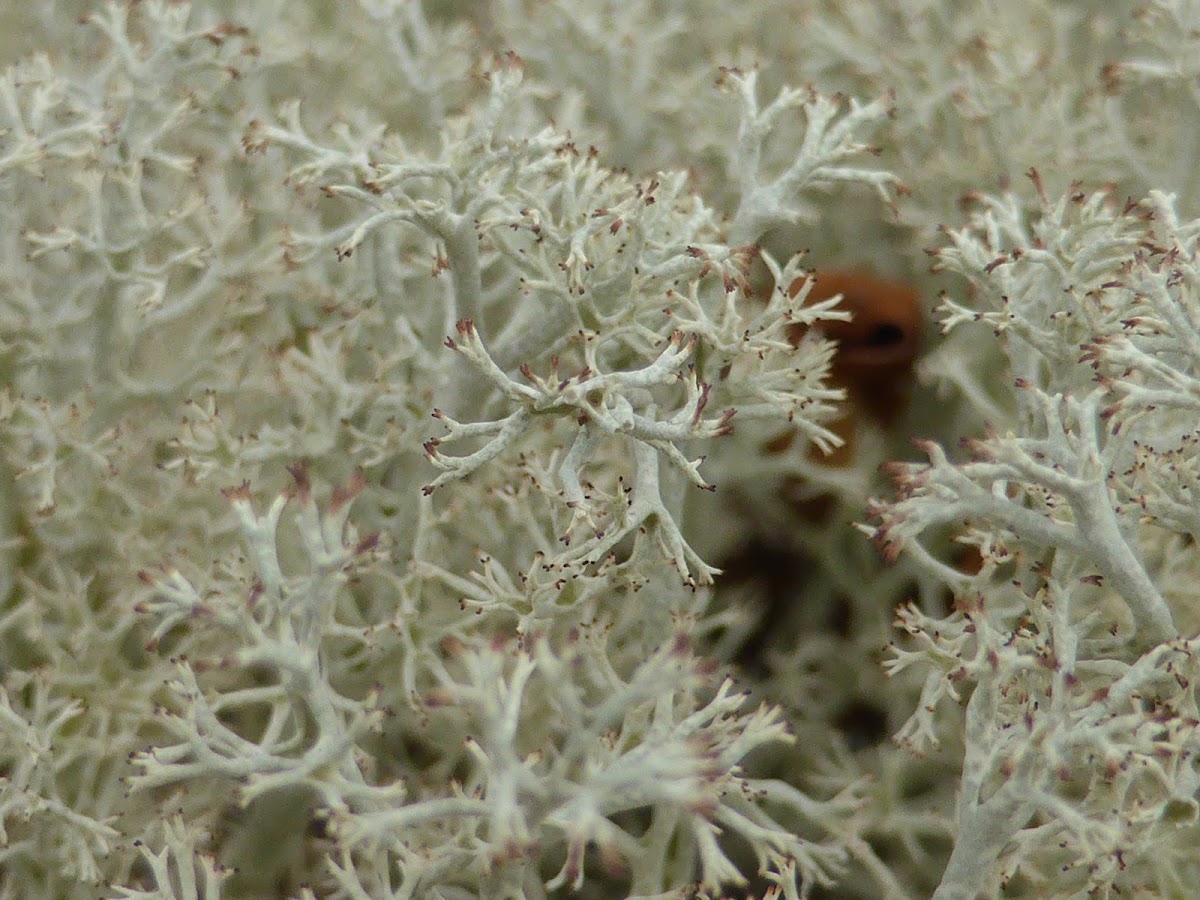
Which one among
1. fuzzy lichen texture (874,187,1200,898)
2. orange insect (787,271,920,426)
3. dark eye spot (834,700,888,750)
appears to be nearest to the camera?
fuzzy lichen texture (874,187,1200,898)

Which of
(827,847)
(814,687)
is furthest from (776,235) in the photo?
(827,847)

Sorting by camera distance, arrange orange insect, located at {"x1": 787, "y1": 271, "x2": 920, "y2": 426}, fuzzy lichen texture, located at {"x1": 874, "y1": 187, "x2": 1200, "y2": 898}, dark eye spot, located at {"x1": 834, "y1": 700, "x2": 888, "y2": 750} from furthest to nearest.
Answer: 1. orange insect, located at {"x1": 787, "y1": 271, "x2": 920, "y2": 426}
2. dark eye spot, located at {"x1": 834, "y1": 700, "x2": 888, "y2": 750}
3. fuzzy lichen texture, located at {"x1": 874, "y1": 187, "x2": 1200, "y2": 898}

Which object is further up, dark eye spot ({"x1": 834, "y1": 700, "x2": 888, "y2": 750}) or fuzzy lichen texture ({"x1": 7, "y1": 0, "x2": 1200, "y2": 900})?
fuzzy lichen texture ({"x1": 7, "y1": 0, "x2": 1200, "y2": 900})

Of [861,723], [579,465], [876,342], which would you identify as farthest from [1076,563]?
[876,342]

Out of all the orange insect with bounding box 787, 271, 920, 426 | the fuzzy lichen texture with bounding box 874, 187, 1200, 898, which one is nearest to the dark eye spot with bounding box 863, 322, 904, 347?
the orange insect with bounding box 787, 271, 920, 426

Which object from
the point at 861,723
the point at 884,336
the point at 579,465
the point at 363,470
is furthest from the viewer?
the point at 884,336

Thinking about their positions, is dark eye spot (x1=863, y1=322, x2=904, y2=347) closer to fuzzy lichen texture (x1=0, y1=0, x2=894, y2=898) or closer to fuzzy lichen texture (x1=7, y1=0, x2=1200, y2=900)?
fuzzy lichen texture (x1=7, y1=0, x2=1200, y2=900)

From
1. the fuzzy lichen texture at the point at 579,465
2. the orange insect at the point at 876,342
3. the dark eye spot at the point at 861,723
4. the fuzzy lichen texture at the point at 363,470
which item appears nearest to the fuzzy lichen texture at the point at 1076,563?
the fuzzy lichen texture at the point at 579,465

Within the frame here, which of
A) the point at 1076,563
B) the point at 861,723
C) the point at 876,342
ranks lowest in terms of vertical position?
the point at 861,723

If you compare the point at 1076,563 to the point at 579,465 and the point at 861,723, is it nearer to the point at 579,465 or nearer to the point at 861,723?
the point at 579,465
